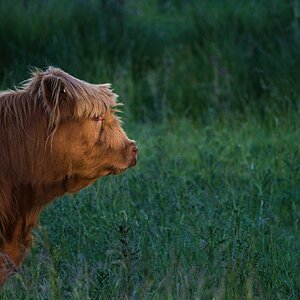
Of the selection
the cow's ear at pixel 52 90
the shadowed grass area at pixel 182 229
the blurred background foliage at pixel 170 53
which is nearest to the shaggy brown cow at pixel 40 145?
the cow's ear at pixel 52 90

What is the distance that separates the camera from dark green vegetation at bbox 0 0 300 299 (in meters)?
4.82

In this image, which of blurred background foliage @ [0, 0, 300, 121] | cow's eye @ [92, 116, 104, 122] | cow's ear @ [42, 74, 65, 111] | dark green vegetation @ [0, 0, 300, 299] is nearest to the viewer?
cow's ear @ [42, 74, 65, 111]

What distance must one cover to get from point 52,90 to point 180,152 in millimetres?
2897

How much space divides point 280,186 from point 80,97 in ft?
8.35

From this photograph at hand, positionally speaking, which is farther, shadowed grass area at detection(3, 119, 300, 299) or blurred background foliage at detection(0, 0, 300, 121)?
blurred background foliage at detection(0, 0, 300, 121)

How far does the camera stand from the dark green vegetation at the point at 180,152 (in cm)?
482

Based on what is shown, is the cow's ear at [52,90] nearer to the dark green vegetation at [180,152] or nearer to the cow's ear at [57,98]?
the cow's ear at [57,98]

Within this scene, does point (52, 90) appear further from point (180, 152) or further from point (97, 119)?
point (180, 152)

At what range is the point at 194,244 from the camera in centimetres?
531

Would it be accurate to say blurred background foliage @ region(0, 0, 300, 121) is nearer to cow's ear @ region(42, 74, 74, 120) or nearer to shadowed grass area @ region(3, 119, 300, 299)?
shadowed grass area @ region(3, 119, 300, 299)

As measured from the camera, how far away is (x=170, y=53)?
979 centimetres

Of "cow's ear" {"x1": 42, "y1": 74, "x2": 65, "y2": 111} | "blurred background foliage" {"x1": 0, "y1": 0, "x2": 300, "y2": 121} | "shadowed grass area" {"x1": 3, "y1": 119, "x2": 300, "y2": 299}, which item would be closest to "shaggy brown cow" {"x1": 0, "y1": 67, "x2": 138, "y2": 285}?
"cow's ear" {"x1": 42, "y1": 74, "x2": 65, "y2": 111}

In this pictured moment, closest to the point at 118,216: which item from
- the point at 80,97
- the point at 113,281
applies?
the point at 113,281

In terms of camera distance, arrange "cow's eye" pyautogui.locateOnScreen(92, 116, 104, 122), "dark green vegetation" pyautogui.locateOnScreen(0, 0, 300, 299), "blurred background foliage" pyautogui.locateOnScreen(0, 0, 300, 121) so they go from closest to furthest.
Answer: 1. "cow's eye" pyautogui.locateOnScreen(92, 116, 104, 122)
2. "dark green vegetation" pyautogui.locateOnScreen(0, 0, 300, 299)
3. "blurred background foliage" pyautogui.locateOnScreen(0, 0, 300, 121)
